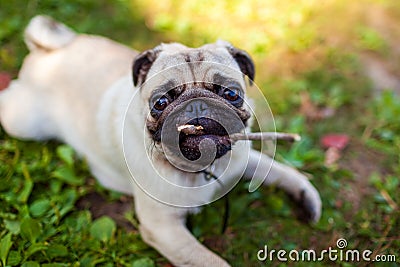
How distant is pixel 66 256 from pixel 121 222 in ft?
1.44

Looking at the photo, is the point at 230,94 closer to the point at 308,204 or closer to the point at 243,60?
the point at 243,60

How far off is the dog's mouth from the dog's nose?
0.02 metres

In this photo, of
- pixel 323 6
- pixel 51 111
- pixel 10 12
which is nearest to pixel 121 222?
pixel 51 111

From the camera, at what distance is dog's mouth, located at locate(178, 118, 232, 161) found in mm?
2152

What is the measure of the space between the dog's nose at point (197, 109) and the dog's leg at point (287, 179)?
90 centimetres

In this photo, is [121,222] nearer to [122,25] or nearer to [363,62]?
[122,25]

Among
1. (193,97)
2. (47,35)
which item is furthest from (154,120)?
(47,35)

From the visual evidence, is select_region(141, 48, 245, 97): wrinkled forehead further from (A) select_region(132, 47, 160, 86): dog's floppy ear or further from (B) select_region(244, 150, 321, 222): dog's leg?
(B) select_region(244, 150, 321, 222): dog's leg

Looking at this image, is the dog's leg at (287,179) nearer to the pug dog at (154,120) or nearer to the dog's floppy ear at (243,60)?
the pug dog at (154,120)

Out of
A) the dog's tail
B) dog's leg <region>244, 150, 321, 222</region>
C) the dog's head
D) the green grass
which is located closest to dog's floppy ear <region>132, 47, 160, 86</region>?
the dog's head

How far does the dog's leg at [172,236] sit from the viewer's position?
105 inches

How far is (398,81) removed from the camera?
417cm

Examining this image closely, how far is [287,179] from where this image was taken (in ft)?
10.4

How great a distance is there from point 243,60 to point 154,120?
2.38 feet
